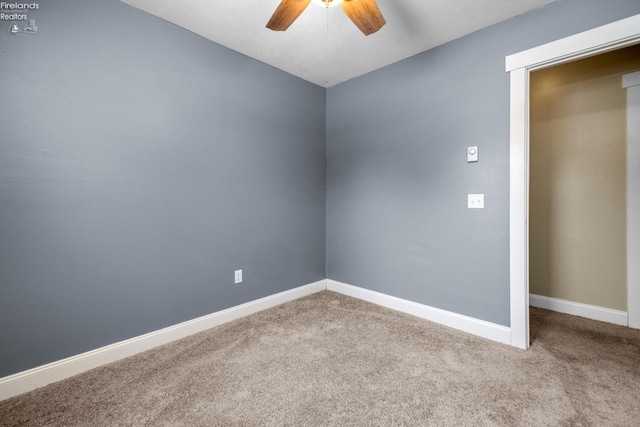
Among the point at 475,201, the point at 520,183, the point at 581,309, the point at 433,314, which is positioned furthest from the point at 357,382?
the point at 581,309

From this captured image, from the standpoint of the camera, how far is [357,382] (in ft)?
5.44

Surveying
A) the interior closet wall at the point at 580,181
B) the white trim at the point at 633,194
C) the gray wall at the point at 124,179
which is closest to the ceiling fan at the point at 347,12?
the gray wall at the point at 124,179

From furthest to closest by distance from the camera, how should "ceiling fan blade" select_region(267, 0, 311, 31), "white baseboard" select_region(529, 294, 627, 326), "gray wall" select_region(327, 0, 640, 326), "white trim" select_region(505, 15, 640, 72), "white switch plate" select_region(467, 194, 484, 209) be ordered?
"white baseboard" select_region(529, 294, 627, 326)
"white switch plate" select_region(467, 194, 484, 209)
"gray wall" select_region(327, 0, 640, 326)
"white trim" select_region(505, 15, 640, 72)
"ceiling fan blade" select_region(267, 0, 311, 31)

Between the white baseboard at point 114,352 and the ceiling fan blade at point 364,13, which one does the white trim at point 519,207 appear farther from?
the white baseboard at point 114,352

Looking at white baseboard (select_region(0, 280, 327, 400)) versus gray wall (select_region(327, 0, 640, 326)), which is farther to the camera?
gray wall (select_region(327, 0, 640, 326))

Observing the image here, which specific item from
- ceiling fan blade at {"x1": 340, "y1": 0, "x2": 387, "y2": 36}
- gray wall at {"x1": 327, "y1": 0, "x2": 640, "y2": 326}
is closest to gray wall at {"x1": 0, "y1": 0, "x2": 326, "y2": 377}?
gray wall at {"x1": 327, "y1": 0, "x2": 640, "y2": 326}

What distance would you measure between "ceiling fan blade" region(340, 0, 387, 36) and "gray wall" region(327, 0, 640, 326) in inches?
44.0

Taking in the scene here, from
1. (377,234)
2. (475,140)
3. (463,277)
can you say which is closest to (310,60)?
(475,140)

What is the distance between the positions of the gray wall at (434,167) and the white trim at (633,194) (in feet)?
3.38

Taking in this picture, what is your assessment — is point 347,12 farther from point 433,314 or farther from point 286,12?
point 433,314

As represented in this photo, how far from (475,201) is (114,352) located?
9.83ft

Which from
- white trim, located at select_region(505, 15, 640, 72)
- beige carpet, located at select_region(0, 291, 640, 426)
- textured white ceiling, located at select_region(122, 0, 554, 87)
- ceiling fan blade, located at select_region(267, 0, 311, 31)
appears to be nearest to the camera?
beige carpet, located at select_region(0, 291, 640, 426)

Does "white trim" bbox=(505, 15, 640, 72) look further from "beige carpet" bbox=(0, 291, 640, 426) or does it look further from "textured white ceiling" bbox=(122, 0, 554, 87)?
"beige carpet" bbox=(0, 291, 640, 426)

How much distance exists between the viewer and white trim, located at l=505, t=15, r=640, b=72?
1667 millimetres
